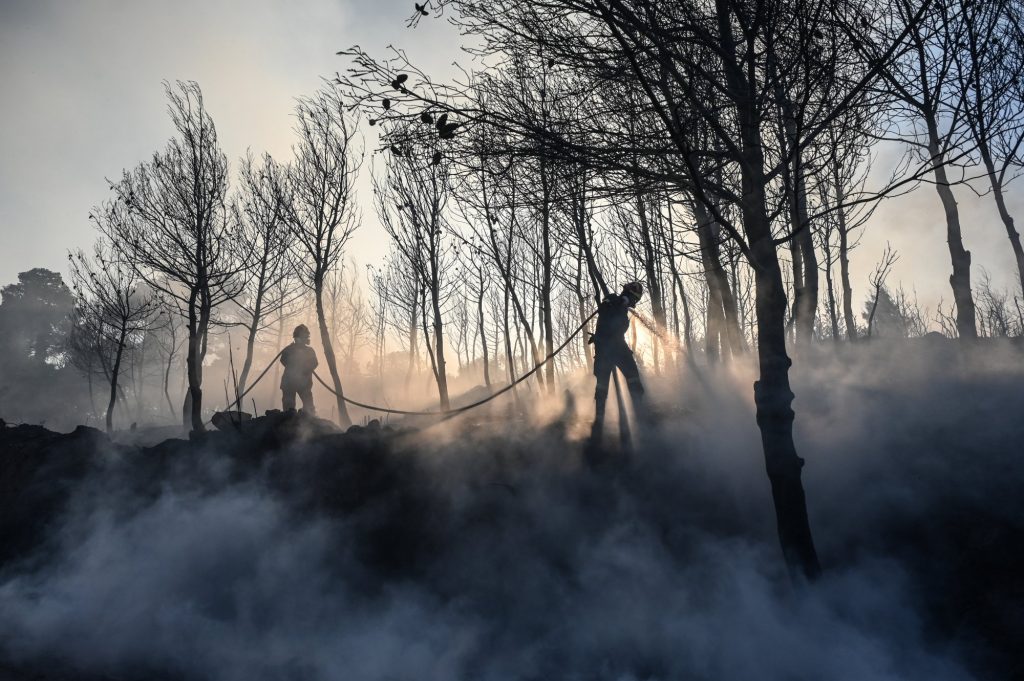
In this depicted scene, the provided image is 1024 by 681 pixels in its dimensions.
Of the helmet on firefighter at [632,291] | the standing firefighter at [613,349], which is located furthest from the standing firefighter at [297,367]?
the helmet on firefighter at [632,291]

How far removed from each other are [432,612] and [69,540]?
183 inches

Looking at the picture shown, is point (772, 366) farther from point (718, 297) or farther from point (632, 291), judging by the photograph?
point (718, 297)

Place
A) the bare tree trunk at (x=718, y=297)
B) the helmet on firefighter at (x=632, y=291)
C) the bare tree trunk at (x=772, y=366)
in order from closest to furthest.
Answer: the bare tree trunk at (x=772, y=366)
the helmet on firefighter at (x=632, y=291)
the bare tree trunk at (x=718, y=297)

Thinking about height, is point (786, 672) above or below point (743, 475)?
below

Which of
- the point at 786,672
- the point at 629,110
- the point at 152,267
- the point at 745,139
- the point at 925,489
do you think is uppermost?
the point at 152,267

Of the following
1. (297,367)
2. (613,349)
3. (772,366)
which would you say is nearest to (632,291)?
(613,349)

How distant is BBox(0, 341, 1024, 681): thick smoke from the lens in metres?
4.37

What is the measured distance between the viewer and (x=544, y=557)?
5582 mm

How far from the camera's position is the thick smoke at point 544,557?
4371 mm

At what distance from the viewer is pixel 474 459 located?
6961mm

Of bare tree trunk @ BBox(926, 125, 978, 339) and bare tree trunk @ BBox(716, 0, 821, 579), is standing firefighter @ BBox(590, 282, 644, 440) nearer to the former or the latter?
bare tree trunk @ BBox(716, 0, 821, 579)

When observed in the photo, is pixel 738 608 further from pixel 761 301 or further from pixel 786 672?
pixel 761 301

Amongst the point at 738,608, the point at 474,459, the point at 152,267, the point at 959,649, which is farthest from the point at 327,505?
the point at 152,267

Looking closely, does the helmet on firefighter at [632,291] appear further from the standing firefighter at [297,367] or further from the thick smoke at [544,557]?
the standing firefighter at [297,367]
